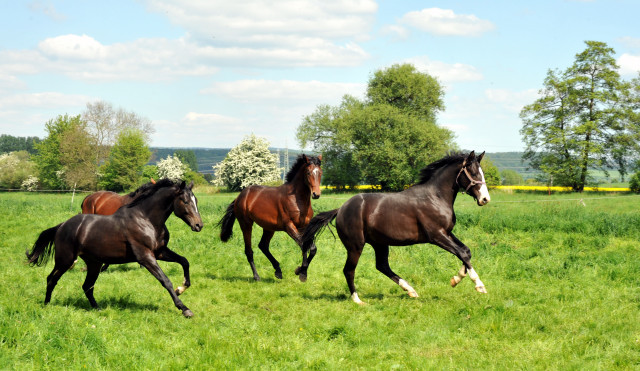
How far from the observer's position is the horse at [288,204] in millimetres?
9797

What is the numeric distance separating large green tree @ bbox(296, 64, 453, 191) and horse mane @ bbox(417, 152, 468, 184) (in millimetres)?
41261

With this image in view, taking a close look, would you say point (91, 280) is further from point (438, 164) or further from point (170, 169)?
point (170, 169)

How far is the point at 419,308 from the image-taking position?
7.62 m

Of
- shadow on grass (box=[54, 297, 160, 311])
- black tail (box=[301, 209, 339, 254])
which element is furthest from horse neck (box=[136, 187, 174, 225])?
black tail (box=[301, 209, 339, 254])

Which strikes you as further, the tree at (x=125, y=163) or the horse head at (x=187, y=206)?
the tree at (x=125, y=163)

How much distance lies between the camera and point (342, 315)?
7438 mm

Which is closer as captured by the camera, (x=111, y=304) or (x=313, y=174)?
(x=111, y=304)

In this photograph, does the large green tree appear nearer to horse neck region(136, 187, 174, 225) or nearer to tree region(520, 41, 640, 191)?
tree region(520, 41, 640, 191)

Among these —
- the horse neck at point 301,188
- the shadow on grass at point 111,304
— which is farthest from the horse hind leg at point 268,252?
the shadow on grass at point 111,304

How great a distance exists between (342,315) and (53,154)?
2649 inches

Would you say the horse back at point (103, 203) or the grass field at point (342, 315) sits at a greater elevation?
the horse back at point (103, 203)

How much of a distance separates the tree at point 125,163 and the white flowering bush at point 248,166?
10258mm

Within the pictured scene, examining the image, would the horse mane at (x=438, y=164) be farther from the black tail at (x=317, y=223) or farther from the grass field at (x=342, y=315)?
the grass field at (x=342, y=315)

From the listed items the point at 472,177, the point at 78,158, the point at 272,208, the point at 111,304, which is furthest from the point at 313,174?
the point at 78,158
